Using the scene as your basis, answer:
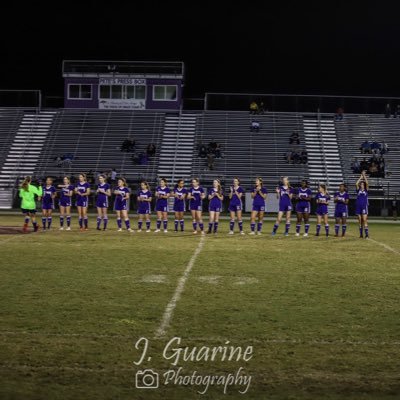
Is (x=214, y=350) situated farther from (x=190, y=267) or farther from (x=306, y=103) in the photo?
(x=306, y=103)

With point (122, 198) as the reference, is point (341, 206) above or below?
above

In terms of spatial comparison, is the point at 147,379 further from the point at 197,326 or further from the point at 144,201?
the point at 144,201

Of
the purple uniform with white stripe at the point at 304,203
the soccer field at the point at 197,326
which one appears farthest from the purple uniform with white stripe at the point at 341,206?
the soccer field at the point at 197,326

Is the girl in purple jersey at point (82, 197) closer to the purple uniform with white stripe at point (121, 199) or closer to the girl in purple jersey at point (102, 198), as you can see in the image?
the girl in purple jersey at point (102, 198)

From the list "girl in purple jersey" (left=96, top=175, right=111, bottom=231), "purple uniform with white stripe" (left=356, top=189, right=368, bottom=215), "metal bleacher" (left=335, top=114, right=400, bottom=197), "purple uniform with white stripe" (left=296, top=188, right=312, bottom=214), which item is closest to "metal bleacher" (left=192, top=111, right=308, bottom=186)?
"metal bleacher" (left=335, top=114, right=400, bottom=197)

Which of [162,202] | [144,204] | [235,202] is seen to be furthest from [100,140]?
[235,202]

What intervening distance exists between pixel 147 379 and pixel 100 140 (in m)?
35.9

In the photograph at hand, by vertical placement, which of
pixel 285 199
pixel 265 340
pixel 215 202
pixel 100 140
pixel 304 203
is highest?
pixel 100 140

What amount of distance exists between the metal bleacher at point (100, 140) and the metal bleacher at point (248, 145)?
3198 mm

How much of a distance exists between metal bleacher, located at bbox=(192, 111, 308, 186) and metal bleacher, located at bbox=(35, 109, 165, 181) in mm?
3198

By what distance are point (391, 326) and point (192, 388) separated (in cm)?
329

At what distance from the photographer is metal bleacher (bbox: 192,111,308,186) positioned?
37.7 meters

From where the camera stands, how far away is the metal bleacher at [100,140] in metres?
38.0

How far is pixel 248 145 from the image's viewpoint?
40656 mm
